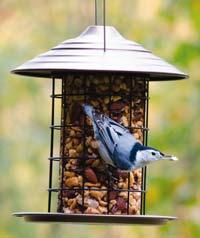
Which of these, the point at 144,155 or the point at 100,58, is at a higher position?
the point at 100,58

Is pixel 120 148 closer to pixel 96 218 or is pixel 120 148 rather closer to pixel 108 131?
pixel 108 131

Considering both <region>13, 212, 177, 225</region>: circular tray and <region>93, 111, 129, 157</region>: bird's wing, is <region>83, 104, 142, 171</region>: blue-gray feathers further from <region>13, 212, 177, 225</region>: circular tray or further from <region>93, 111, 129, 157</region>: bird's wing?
<region>13, 212, 177, 225</region>: circular tray

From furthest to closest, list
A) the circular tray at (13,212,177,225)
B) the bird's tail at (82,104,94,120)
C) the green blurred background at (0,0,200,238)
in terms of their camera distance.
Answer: the green blurred background at (0,0,200,238), the bird's tail at (82,104,94,120), the circular tray at (13,212,177,225)

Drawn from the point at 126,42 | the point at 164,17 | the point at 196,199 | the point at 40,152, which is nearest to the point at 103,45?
the point at 126,42

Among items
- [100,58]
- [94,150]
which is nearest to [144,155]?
[94,150]

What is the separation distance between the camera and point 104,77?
20.4 ft

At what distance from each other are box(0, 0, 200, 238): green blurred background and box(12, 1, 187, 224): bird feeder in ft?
10.9

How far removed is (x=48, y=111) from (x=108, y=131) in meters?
5.92

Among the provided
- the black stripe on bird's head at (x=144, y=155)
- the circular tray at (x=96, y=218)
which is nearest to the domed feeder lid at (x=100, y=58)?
the black stripe on bird's head at (x=144, y=155)

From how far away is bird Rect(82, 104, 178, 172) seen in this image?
592 cm

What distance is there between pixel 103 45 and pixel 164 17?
11.7 ft

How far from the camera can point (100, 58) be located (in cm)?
588

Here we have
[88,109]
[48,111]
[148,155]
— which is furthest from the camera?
[48,111]

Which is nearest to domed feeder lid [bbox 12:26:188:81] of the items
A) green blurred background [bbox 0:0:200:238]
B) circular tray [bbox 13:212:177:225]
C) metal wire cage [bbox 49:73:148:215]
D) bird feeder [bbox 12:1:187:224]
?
bird feeder [bbox 12:1:187:224]
